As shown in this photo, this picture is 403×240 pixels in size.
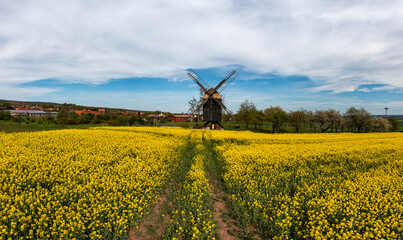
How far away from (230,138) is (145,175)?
14849 millimetres

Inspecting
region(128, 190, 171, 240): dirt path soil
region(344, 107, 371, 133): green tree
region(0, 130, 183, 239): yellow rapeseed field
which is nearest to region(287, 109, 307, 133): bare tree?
region(344, 107, 371, 133): green tree

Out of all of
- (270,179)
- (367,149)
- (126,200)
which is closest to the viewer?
(126,200)

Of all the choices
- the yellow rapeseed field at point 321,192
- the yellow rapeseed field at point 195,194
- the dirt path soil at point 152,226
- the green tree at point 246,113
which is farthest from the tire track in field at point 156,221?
the green tree at point 246,113

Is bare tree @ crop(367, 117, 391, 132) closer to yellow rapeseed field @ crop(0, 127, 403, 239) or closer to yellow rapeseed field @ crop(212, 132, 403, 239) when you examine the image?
yellow rapeseed field @ crop(212, 132, 403, 239)

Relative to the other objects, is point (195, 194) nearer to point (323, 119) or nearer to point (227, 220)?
point (227, 220)

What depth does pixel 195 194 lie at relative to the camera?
772cm

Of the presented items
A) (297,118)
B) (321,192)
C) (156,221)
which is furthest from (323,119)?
(156,221)

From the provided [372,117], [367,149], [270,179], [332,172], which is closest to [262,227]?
[270,179]

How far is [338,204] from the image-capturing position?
6.66 meters

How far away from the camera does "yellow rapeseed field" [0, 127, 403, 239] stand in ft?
17.3

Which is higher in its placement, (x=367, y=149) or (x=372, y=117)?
(x=372, y=117)

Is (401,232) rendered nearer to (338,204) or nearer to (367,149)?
(338,204)

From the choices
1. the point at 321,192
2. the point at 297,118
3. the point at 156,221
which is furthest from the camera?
the point at 297,118

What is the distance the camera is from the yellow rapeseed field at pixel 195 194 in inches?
208
